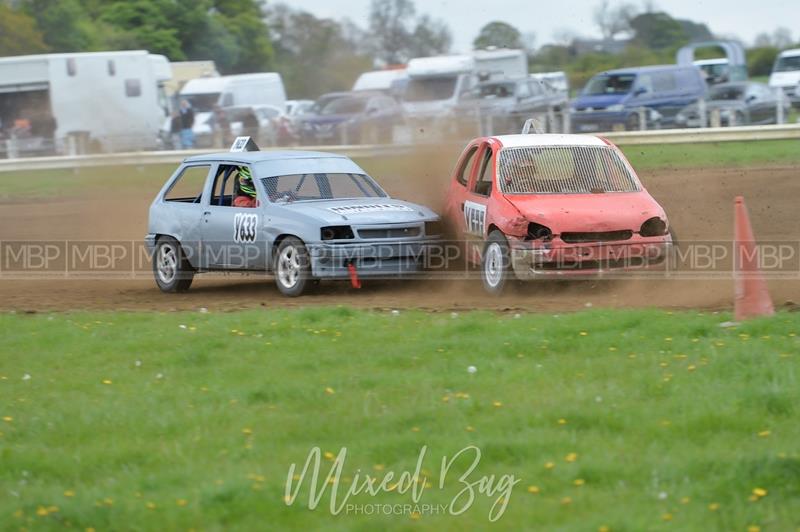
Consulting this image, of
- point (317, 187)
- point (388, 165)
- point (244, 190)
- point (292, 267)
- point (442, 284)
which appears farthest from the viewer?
point (388, 165)

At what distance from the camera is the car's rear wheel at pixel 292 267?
11.2 m

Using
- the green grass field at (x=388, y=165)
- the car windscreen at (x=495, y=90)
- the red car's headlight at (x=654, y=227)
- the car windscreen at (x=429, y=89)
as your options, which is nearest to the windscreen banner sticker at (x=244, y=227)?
the red car's headlight at (x=654, y=227)

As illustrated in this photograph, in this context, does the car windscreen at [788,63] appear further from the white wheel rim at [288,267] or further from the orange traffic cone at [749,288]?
the orange traffic cone at [749,288]

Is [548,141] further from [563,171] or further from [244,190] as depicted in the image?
[244,190]

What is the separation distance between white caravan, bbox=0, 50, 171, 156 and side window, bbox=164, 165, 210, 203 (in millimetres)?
19012

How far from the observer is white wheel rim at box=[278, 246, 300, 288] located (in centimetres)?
1134

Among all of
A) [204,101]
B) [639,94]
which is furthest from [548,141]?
[204,101]

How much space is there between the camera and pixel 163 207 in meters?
12.9

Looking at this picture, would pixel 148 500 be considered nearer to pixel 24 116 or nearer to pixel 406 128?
pixel 406 128

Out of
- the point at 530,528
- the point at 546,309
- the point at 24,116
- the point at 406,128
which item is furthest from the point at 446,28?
the point at 530,528

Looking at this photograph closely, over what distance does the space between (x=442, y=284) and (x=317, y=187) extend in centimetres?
166

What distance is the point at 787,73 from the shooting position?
1335 inches

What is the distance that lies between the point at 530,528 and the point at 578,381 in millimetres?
2243

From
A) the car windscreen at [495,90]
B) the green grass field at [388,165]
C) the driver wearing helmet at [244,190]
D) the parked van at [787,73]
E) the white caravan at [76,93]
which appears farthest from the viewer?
the white caravan at [76,93]
